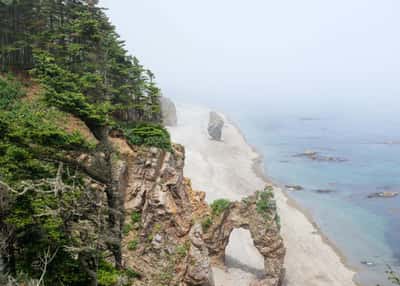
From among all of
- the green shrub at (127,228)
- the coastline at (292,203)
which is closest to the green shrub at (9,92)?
the green shrub at (127,228)

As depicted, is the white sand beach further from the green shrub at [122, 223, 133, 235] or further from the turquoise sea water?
the green shrub at [122, 223, 133, 235]

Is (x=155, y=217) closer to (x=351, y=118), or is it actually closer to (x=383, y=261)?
(x=383, y=261)

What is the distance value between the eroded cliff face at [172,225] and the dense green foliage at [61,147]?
3.31 feet

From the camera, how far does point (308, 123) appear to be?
113 meters

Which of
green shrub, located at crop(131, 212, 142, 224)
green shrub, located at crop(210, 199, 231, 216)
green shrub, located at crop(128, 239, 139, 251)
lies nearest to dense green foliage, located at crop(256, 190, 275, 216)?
green shrub, located at crop(210, 199, 231, 216)

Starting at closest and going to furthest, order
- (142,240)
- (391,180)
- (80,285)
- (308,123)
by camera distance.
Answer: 1. (80,285)
2. (142,240)
3. (391,180)
4. (308,123)

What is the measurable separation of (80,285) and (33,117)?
45.9ft

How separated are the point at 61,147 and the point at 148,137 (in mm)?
11154

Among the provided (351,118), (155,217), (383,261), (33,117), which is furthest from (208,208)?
(351,118)

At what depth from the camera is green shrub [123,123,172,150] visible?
2477 centimetres

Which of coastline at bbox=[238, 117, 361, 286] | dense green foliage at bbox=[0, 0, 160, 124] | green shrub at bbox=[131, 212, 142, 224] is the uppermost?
dense green foliage at bbox=[0, 0, 160, 124]

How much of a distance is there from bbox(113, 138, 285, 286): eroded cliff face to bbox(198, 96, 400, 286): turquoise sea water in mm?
11955

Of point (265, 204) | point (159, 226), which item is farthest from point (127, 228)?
point (265, 204)

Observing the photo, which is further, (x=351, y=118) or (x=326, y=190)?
(x=351, y=118)
